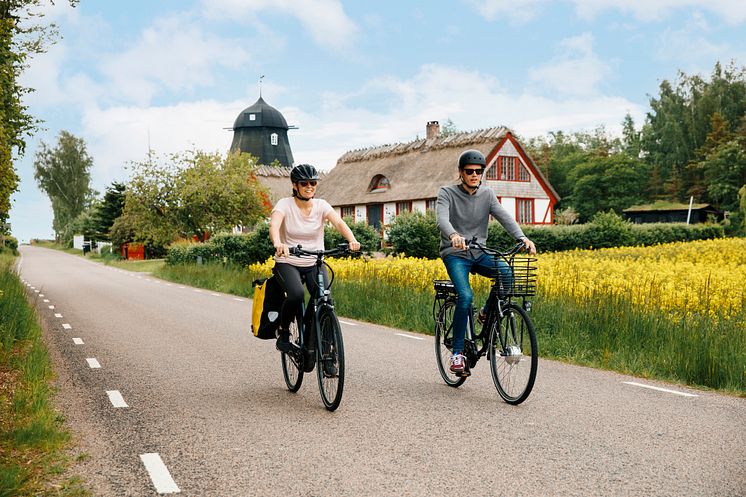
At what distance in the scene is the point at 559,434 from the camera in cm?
537

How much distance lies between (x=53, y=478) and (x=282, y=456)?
1.32 m

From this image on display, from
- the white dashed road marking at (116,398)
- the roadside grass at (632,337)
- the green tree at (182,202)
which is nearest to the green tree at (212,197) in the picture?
the green tree at (182,202)

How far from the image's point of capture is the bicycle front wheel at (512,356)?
6195 millimetres

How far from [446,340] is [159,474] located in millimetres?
3180

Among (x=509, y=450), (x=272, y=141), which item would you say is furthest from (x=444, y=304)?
(x=272, y=141)

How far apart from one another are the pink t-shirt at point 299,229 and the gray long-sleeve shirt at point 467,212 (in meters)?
1.01

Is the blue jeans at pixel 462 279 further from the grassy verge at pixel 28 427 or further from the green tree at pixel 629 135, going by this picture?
the green tree at pixel 629 135

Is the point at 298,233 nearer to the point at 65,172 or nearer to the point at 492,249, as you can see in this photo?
the point at 492,249

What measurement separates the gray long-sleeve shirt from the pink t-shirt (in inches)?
39.8

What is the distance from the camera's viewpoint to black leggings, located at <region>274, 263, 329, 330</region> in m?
6.44

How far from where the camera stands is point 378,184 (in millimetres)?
55844

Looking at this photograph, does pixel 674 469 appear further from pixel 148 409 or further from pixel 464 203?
pixel 148 409

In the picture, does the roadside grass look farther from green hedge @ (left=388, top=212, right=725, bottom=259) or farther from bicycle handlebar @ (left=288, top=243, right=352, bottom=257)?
green hedge @ (left=388, top=212, right=725, bottom=259)

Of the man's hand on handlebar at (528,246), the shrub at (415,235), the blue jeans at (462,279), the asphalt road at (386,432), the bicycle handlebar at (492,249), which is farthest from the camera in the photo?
the shrub at (415,235)
